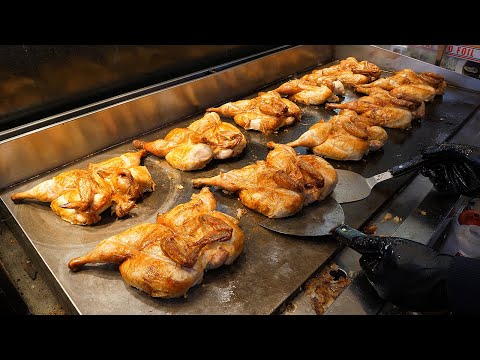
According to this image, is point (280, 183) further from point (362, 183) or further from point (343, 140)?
point (343, 140)

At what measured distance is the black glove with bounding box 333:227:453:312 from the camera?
2348 millimetres

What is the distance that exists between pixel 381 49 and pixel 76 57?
188 inches

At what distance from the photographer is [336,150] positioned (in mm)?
3854

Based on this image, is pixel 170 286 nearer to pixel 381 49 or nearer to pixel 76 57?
pixel 76 57

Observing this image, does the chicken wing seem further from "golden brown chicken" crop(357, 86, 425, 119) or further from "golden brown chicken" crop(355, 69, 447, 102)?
"golden brown chicken" crop(355, 69, 447, 102)

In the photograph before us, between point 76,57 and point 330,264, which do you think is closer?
point 330,264

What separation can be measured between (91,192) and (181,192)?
79cm

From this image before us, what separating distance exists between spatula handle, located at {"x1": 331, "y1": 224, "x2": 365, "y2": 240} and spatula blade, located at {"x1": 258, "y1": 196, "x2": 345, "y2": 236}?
0.06m

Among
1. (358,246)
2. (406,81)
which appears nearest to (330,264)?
(358,246)

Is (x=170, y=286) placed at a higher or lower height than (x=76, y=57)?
lower

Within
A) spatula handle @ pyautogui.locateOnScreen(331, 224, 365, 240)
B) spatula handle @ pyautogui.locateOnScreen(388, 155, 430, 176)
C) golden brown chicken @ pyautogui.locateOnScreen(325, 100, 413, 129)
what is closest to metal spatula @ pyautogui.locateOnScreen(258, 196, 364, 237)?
spatula handle @ pyautogui.locateOnScreen(331, 224, 365, 240)

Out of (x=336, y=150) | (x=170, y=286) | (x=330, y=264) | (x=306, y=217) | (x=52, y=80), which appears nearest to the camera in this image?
(x=170, y=286)

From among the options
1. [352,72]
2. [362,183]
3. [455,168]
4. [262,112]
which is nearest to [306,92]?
[262,112]

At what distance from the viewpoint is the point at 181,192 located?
11.0 feet
